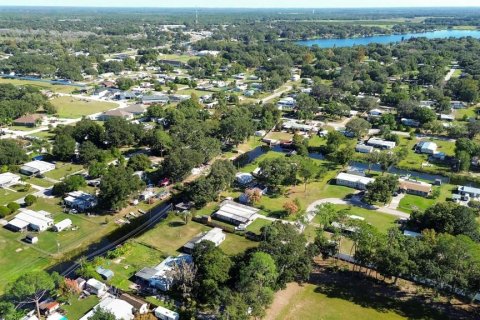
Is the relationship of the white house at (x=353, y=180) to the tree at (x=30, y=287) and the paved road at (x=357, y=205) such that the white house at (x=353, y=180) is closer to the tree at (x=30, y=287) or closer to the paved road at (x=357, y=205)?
the paved road at (x=357, y=205)

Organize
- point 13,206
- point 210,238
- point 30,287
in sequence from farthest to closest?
point 13,206, point 210,238, point 30,287

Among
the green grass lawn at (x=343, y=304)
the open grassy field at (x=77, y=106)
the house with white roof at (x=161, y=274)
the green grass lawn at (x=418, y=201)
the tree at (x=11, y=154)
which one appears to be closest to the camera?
the green grass lawn at (x=343, y=304)

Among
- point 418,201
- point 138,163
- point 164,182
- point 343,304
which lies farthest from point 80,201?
point 418,201

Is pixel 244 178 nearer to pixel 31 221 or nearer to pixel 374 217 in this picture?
pixel 374 217

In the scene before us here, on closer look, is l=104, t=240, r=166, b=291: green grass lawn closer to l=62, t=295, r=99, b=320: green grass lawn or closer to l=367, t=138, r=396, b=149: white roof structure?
Answer: l=62, t=295, r=99, b=320: green grass lawn

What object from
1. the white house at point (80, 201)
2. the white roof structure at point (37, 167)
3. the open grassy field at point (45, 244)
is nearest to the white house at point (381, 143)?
the open grassy field at point (45, 244)

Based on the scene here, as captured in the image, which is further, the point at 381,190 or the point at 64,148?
the point at 64,148

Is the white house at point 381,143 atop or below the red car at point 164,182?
atop
